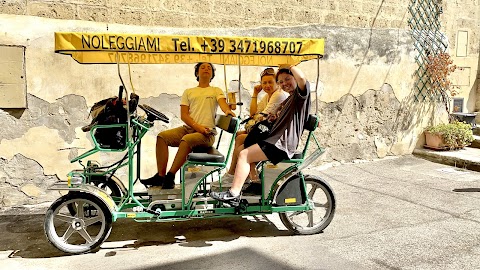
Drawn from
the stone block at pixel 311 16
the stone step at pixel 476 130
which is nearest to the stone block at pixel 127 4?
the stone block at pixel 311 16

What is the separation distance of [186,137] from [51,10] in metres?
2.43

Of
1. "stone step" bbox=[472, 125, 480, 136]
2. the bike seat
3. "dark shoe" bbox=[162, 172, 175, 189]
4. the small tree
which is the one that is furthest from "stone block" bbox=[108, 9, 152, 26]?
"stone step" bbox=[472, 125, 480, 136]

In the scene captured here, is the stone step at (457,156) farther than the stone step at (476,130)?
No

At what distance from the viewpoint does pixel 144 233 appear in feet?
14.1

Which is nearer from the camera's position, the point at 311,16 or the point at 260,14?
the point at 260,14

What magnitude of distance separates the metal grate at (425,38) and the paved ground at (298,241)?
286 cm

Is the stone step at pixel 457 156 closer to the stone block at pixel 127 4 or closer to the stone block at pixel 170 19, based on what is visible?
the stone block at pixel 170 19

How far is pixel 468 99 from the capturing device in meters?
9.13

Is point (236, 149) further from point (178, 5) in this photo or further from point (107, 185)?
point (178, 5)

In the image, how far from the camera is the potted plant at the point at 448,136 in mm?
7660

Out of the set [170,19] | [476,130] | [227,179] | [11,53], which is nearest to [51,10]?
[11,53]

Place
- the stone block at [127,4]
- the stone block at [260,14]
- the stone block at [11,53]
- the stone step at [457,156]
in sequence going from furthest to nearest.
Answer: the stone step at [457,156] → the stone block at [260,14] → the stone block at [127,4] → the stone block at [11,53]

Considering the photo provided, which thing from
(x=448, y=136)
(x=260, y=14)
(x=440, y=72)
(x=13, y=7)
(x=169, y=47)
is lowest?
(x=448, y=136)

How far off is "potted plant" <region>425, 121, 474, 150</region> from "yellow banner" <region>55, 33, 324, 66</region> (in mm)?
4499
